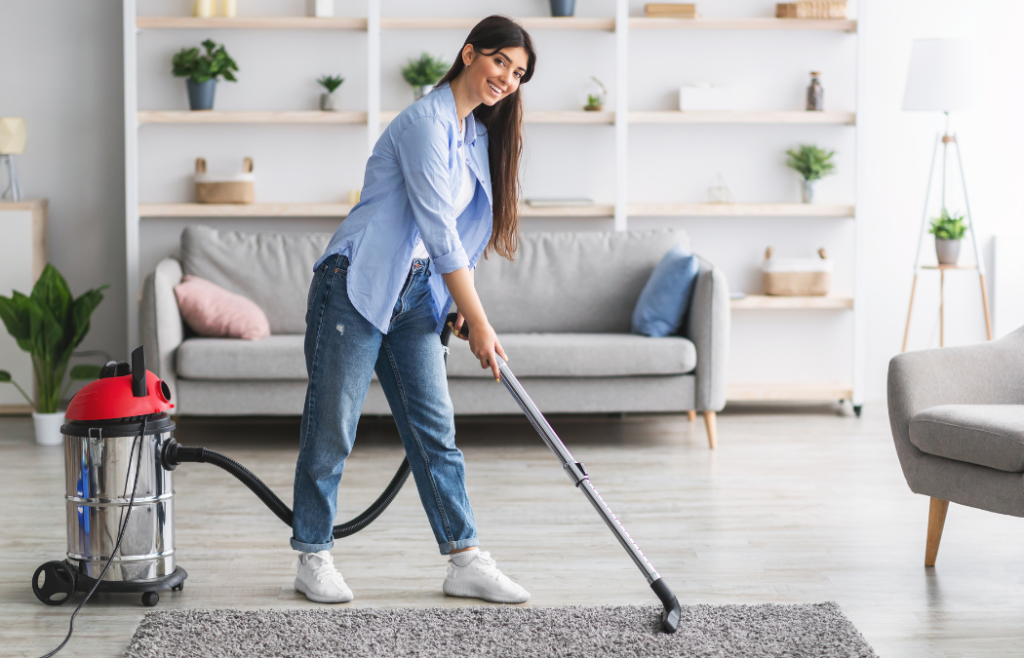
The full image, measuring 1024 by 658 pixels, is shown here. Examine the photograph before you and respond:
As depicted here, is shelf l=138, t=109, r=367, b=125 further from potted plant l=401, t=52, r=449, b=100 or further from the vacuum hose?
the vacuum hose

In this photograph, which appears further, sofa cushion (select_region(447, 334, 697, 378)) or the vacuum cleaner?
sofa cushion (select_region(447, 334, 697, 378))

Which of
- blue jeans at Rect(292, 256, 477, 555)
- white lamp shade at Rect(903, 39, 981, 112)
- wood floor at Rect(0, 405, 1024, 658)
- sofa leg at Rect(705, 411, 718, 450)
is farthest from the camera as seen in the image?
white lamp shade at Rect(903, 39, 981, 112)

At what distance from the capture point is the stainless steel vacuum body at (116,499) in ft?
6.86

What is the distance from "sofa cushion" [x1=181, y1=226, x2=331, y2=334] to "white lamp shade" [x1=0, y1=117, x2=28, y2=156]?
0.77 m

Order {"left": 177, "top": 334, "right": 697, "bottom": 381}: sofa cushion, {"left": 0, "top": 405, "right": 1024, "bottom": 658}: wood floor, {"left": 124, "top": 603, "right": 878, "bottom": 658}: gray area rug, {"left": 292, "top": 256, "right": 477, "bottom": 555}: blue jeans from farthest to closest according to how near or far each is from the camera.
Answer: {"left": 177, "top": 334, "right": 697, "bottom": 381}: sofa cushion → {"left": 0, "top": 405, "right": 1024, "bottom": 658}: wood floor → {"left": 292, "top": 256, "right": 477, "bottom": 555}: blue jeans → {"left": 124, "top": 603, "right": 878, "bottom": 658}: gray area rug

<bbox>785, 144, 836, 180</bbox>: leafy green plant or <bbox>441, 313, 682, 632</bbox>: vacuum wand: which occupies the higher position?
<bbox>785, 144, 836, 180</bbox>: leafy green plant

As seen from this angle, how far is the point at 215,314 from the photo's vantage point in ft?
12.4

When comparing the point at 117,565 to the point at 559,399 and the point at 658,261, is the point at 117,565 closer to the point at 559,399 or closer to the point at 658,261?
the point at 559,399

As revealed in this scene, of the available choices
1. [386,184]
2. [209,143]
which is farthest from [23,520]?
[209,143]

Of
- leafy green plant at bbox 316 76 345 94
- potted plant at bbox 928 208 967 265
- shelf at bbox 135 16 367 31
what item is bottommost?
potted plant at bbox 928 208 967 265

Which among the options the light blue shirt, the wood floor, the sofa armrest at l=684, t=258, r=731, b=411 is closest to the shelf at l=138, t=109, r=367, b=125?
the wood floor

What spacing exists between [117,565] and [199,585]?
20 centimetres

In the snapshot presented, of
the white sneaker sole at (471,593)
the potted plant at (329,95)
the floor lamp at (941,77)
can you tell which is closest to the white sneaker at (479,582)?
the white sneaker sole at (471,593)

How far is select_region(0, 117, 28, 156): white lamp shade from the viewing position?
4164mm
